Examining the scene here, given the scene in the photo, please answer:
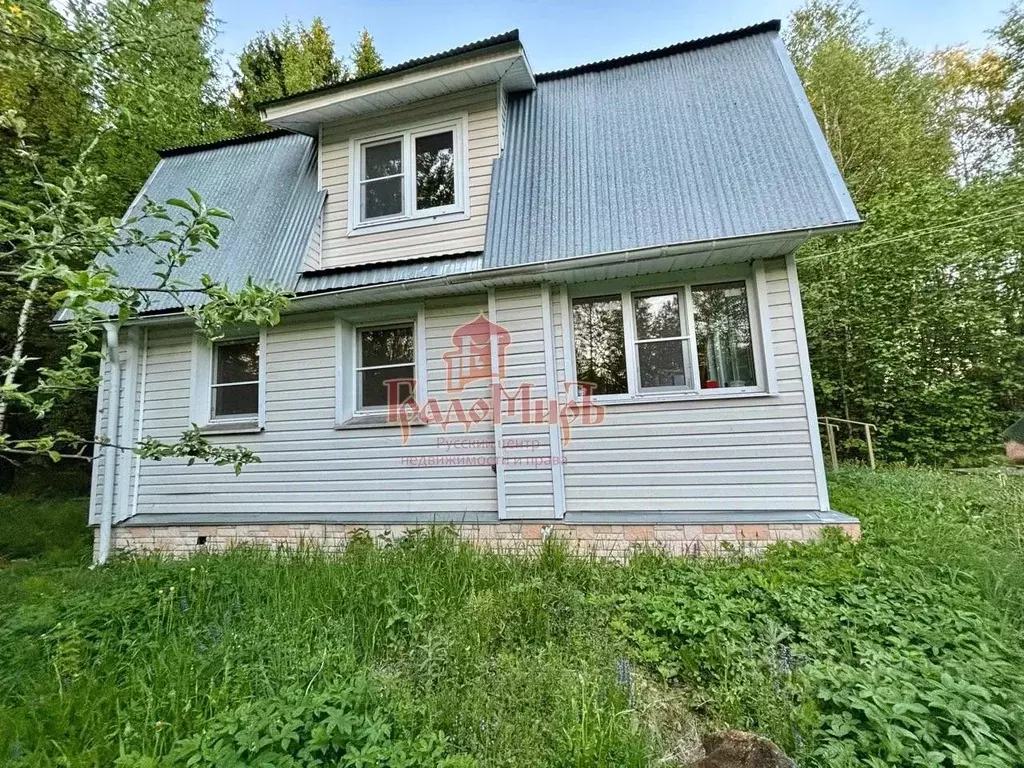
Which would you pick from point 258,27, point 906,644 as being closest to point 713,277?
point 906,644

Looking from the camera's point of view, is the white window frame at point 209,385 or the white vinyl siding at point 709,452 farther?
the white window frame at point 209,385

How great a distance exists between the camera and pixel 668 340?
460 cm

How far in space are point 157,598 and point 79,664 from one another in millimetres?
821

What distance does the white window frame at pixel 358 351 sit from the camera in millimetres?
5098

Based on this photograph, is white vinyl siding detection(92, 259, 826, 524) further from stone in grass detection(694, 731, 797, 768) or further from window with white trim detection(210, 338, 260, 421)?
stone in grass detection(694, 731, 797, 768)

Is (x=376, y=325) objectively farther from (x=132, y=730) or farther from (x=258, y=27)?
(x=258, y=27)

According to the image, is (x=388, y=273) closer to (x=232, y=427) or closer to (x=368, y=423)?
(x=368, y=423)

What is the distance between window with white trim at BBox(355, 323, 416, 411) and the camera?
5316 millimetres

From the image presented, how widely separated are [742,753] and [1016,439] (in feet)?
18.9

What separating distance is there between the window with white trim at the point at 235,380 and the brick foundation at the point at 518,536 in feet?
4.76

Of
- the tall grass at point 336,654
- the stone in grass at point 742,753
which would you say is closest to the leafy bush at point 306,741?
the tall grass at point 336,654

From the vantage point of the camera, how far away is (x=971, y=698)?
6.12ft

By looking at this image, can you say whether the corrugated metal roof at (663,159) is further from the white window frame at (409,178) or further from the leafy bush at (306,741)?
the leafy bush at (306,741)

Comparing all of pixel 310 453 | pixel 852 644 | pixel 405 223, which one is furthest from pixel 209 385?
pixel 852 644
